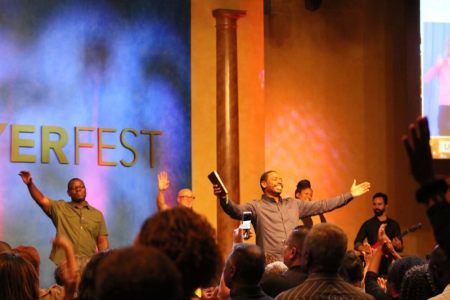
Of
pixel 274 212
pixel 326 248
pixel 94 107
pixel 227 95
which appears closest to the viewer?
pixel 326 248

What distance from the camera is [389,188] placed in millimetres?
11008

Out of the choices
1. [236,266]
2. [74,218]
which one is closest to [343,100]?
[74,218]

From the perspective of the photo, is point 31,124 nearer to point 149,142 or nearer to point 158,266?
point 149,142

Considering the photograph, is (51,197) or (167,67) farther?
(167,67)

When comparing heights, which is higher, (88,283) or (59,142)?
(59,142)

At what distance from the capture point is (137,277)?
1532mm

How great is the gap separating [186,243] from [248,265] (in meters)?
1.44

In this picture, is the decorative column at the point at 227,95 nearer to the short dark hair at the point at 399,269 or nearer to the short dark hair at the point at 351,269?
the short dark hair at the point at 351,269

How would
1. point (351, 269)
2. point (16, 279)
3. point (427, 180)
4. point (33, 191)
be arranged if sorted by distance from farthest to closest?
1. point (33, 191)
2. point (351, 269)
3. point (16, 279)
4. point (427, 180)

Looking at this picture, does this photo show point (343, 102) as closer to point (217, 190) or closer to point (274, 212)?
point (274, 212)

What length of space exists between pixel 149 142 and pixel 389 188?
3379 mm

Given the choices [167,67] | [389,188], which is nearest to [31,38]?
[167,67]

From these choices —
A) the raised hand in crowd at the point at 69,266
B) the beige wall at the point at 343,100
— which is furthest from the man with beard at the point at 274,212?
the raised hand in crowd at the point at 69,266

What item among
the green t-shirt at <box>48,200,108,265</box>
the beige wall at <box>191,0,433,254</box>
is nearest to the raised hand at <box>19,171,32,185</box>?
the green t-shirt at <box>48,200,108,265</box>
